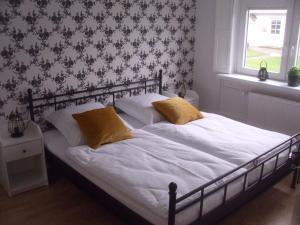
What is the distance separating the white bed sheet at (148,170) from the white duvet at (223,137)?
6.7 inches

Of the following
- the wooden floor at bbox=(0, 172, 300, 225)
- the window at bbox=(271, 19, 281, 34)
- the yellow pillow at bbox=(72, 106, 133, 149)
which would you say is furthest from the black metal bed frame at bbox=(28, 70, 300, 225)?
the window at bbox=(271, 19, 281, 34)

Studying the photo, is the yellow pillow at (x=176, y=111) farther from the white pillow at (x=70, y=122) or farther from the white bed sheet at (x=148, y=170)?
the white pillow at (x=70, y=122)

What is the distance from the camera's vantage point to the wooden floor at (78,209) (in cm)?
285

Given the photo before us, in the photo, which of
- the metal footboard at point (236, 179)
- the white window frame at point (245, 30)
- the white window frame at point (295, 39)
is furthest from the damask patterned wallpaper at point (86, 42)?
the metal footboard at point (236, 179)

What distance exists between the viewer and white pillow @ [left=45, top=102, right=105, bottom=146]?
128 inches

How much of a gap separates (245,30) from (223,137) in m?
1.88

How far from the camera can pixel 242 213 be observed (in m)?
2.96

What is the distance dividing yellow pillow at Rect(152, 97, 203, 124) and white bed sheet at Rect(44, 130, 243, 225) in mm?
533

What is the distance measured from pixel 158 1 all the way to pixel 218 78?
4.62 feet

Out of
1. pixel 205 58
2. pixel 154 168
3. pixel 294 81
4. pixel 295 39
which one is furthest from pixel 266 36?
pixel 154 168

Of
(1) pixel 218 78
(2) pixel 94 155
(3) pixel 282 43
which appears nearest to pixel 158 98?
(1) pixel 218 78

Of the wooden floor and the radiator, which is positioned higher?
the radiator

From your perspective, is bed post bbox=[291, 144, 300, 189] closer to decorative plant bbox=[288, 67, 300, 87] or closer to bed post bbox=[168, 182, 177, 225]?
decorative plant bbox=[288, 67, 300, 87]

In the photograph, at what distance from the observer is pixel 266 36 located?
4328mm
